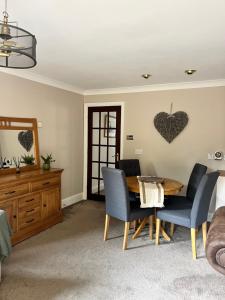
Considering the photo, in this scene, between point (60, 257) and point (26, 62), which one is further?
point (60, 257)

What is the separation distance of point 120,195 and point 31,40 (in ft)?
6.81

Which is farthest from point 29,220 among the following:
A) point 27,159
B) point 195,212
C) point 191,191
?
point 191,191

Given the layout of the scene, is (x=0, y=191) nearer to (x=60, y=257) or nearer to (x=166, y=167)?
(x=60, y=257)

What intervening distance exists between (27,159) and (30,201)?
742 millimetres

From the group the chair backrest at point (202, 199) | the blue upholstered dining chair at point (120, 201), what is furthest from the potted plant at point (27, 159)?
the chair backrest at point (202, 199)

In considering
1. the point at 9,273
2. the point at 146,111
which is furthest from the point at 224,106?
the point at 9,273

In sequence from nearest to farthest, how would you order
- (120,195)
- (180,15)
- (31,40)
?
(31,40) < (180,15) < (120,195)

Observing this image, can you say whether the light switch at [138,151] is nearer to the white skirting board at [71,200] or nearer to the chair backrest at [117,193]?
the white skirting board at [71,200]

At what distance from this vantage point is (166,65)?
10.9 ft

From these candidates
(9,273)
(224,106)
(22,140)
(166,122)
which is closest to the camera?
(9,273)

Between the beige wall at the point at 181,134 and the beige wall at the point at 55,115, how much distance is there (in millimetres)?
766

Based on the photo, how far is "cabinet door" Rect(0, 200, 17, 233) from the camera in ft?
9.86

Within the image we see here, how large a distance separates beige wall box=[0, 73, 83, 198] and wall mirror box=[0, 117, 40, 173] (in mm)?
144

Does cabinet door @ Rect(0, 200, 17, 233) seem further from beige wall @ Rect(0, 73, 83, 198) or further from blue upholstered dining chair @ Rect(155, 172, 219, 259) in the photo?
blue upholstered dining chair @ Rect(155, 172, 219, 259)
